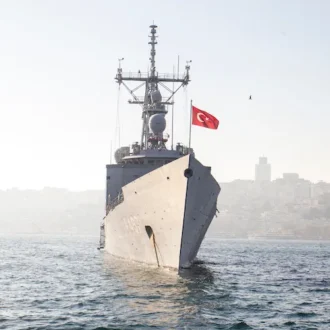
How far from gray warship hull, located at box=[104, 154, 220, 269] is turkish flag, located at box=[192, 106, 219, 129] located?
1.98 metres

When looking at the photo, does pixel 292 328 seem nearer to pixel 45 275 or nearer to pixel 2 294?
pixel 2 294

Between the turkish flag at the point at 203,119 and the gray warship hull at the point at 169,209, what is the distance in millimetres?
1979

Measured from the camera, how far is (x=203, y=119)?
30.5 metres

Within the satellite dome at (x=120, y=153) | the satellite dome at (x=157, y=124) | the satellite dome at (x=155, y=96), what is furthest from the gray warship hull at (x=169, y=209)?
the satellite dome at (x=155, y=96)

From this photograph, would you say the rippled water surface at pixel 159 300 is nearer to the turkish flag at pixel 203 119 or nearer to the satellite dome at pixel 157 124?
the turkish flag at pixel 203 119

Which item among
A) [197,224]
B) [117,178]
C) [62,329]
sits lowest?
[62,329]

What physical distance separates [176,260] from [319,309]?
8.93 meters

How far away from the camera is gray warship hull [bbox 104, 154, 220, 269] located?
2981 cm

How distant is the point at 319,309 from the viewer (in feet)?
77.2

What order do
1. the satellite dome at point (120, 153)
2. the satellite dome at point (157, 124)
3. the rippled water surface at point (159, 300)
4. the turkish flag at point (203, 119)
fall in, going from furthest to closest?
the satellite dome at point (120, 153) → the satellite dome at point (157, 124) → the turkish flag at point (203, 119) → the rippled water surface at point (159, 300)

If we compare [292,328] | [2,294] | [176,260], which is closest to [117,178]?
[176,260]

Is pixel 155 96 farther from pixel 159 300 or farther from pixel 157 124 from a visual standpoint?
pixel 159 300

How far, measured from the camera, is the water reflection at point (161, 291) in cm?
2123

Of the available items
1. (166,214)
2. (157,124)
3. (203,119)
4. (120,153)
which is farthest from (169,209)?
(120,153)
